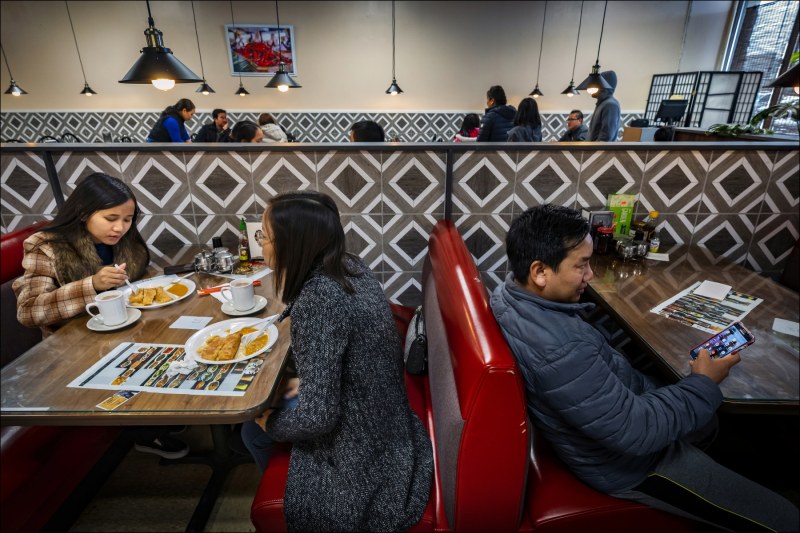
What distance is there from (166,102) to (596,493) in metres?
8.16

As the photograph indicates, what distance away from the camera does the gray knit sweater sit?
3.60 feet

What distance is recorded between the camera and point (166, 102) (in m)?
7.16

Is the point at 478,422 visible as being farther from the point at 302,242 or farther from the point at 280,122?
the point at 280,122

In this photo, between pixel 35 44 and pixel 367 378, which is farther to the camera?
pixel 35 44

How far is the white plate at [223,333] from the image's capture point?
128 cm

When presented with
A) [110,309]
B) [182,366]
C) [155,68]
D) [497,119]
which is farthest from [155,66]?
[497,119]

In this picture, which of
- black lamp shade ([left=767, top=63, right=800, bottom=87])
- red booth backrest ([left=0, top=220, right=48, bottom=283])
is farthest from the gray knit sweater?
black lamp shade ([left=767, top=63, right=800, bottom=87])

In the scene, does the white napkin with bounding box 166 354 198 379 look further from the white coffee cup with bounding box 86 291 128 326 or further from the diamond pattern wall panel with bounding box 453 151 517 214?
the diamond pattern wall panel with bounding box 453 151 517 214

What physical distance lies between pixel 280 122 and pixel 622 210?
6.31m

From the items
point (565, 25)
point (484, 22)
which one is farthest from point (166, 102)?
point (565, 25)

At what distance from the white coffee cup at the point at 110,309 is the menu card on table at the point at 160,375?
15 centimetres

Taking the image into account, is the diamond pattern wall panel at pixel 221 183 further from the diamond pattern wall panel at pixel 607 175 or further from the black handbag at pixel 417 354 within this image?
the diamond pattern wall panel at pixel 607 175

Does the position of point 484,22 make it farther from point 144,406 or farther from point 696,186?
point 144,406

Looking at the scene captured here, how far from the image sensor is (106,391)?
3.70ft
